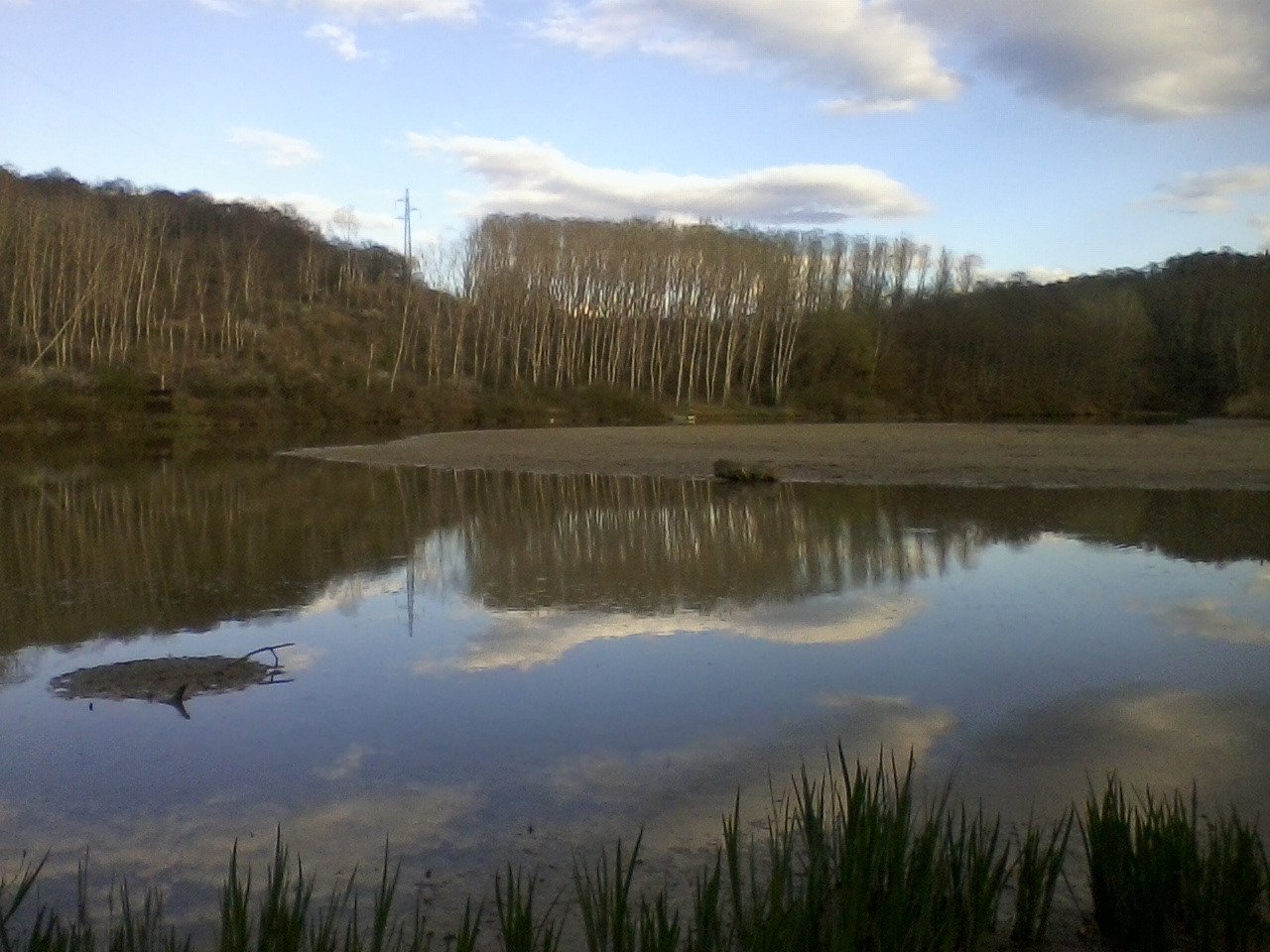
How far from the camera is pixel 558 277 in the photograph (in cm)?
7700

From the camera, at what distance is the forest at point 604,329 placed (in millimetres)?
64312

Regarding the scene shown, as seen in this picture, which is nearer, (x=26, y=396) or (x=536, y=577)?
(x=536, y=577)

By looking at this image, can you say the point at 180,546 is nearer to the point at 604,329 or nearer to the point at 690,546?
the point at 690,546

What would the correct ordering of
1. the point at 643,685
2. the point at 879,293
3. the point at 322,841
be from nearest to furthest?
the point at 322,841 < the point at 643,685 < the point at 879,293

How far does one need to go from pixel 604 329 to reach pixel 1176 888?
75.0 meters

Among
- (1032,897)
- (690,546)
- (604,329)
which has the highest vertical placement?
(604,329)

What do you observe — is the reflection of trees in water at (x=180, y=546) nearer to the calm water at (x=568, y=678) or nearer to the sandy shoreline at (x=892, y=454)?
the calm water at (x=568, y=678)

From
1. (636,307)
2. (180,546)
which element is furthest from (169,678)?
(636,307)

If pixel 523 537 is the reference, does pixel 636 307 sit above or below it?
above

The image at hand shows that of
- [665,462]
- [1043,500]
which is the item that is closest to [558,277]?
[665,462]

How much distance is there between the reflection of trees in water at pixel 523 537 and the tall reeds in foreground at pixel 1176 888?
722 centimetres

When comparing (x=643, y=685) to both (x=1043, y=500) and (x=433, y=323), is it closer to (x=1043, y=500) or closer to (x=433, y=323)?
(x=1043, y=500)

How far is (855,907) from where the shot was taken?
3770 millimetres

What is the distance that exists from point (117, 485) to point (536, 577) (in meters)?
16.1
